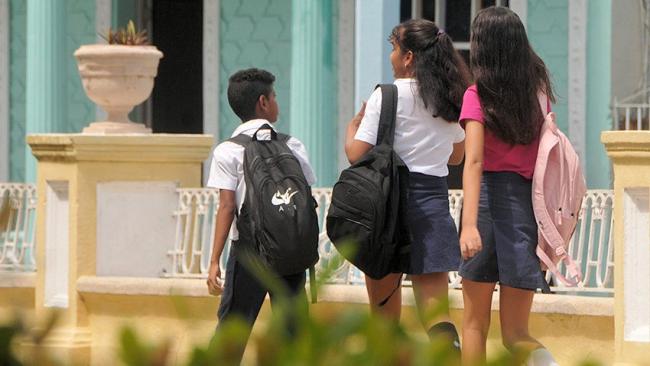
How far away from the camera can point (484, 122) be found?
5602 millimetres

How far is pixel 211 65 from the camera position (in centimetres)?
1365

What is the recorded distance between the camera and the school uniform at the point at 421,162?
5.77 meters

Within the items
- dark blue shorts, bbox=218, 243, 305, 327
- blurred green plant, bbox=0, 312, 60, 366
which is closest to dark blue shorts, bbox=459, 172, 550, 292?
dark blue shorts, bbox=218, 243, 305, 327

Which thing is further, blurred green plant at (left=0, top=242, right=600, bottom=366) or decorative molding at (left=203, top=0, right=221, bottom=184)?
decorative molding at (left=203, top=0, right=221, bottom=184)

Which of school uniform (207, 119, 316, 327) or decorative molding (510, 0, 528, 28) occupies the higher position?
decorative molding (510, 0, 528, 28)

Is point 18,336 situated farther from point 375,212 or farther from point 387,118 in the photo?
point 387,118

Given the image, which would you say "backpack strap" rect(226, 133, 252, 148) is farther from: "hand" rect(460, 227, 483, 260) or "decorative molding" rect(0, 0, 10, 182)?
"decorative molding" rect(0, 0, 10, 182)

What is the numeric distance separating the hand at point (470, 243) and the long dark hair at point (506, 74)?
389mm

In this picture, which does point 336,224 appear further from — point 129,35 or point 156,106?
point 156,106

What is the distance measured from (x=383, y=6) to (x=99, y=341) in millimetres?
3335

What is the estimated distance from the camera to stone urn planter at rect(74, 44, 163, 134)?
978cm

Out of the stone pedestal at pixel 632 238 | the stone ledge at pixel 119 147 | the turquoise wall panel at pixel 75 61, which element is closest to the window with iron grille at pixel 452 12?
the turquoise wall panel at pixel 75 61

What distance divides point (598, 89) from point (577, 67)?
0.24 meters

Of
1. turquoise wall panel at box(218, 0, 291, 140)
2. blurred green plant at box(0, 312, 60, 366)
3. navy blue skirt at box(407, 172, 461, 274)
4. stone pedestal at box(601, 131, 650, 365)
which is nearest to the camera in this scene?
blurred green plant at box(0, 312, 60, 366)
